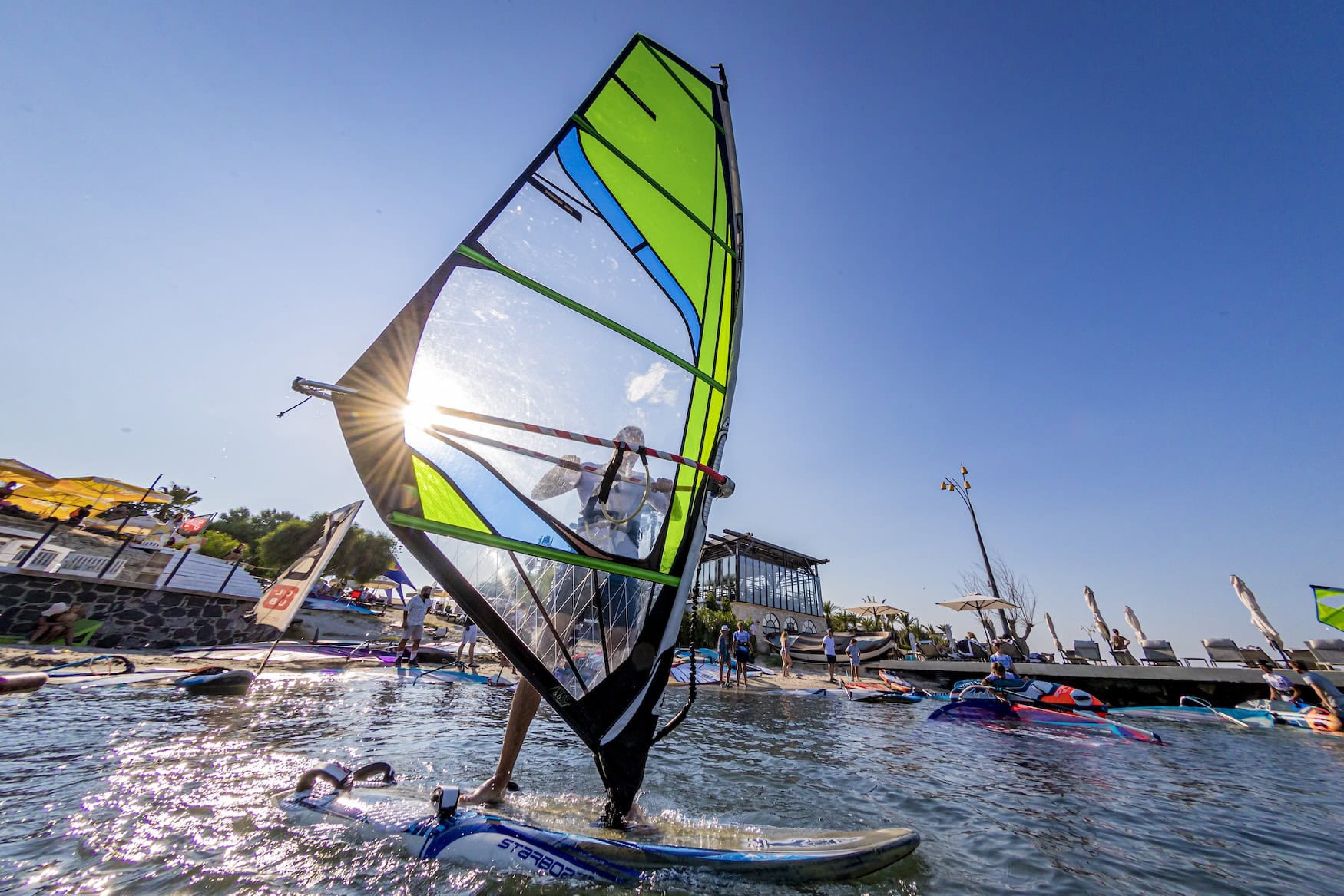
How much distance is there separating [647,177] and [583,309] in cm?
143

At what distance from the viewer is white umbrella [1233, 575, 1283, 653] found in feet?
46.8

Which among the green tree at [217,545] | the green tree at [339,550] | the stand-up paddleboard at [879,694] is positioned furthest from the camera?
the green tree at [339,550]

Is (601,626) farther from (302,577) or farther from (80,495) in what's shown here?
(80,495)

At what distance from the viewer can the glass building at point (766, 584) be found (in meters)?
26.9

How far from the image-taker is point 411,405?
7.66 feet

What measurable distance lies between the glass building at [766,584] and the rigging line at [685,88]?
22108mm

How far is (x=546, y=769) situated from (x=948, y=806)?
3.34 m

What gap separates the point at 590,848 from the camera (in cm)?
225

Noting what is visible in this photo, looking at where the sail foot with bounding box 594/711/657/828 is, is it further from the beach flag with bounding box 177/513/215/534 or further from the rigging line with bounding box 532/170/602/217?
the beach flag with bounding box 177/513/215/534

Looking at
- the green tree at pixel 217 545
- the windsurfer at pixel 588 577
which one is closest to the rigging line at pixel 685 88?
the windsurfer at pixel 588 577

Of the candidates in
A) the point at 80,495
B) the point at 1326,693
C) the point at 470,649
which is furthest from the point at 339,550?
the point at 1326,693

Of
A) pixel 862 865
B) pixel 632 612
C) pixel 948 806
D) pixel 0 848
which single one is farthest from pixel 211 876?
pixel 948 806

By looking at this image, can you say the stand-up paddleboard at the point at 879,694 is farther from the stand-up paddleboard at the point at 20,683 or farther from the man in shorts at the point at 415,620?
the stand-up paddleboard at the point at 20,683

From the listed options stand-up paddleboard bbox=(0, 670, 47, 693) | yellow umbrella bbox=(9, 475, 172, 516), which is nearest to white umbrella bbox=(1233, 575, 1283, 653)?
stand-up paddleboard bbox=(0, 670, 47, 693)
